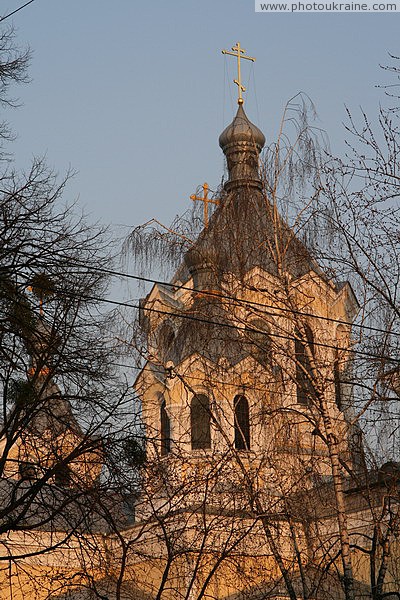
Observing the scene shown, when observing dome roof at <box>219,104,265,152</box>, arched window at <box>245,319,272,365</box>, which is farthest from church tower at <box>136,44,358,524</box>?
dome roof at <box>219,104,265,152</box>

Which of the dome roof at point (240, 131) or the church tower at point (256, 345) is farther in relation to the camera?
the dome roof at point (240, 131)

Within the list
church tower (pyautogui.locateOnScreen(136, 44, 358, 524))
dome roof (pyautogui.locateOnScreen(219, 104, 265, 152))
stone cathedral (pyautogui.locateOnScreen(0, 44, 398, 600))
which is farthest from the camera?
dome roof (pyautogui.locateOnScreen(219, 104, 265, 152))

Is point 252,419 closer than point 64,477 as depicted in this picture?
No

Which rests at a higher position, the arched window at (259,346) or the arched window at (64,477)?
the arched window at (259,346)

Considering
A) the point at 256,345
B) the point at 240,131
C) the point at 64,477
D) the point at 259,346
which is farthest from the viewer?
the point at 240,131

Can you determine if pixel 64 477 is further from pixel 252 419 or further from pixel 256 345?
pixel 256 345

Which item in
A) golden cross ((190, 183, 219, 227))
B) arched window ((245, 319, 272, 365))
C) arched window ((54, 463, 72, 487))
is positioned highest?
golden cross ((190, 183, 219, 227))

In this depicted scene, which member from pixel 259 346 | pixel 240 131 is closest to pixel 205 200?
pixel 259 346

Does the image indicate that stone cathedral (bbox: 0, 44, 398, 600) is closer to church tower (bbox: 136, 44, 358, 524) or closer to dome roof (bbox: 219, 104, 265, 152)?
church tower (bbox: 136, 44, 358, 524)

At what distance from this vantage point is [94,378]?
1133 centimetres

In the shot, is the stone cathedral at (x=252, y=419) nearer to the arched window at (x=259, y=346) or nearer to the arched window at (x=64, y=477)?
the arched window at (x=259, y=346)

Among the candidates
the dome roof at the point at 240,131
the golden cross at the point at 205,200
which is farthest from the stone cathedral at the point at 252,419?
the dome roof at the point at 240,131

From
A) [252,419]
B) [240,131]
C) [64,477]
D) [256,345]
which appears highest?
[240,131]

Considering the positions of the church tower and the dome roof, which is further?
the dome roof
